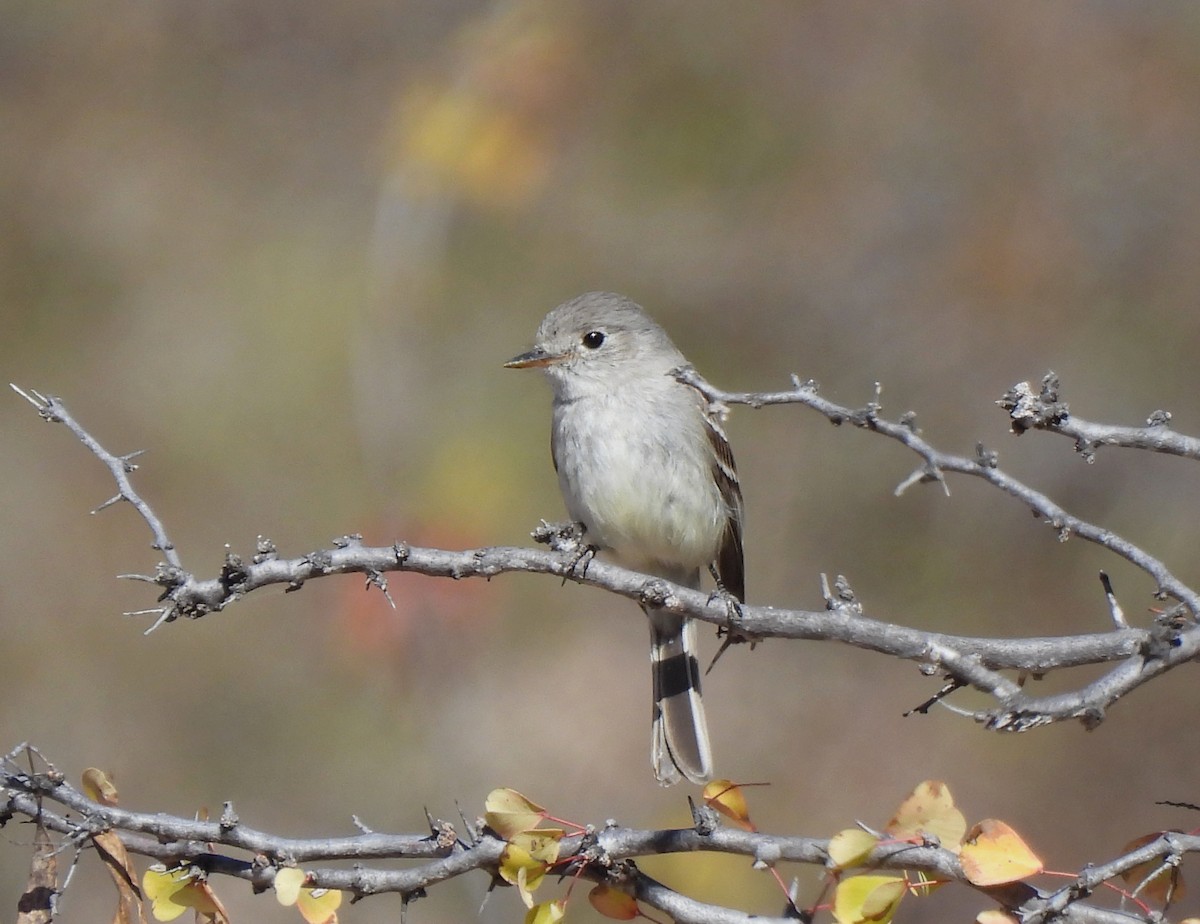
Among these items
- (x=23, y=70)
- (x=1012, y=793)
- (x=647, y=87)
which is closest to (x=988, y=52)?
(x=647, y=87)

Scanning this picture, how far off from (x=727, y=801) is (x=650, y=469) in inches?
84.8

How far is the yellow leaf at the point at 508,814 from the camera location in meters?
2.47

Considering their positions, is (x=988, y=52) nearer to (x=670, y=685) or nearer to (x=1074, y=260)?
(x=1074, y=260)

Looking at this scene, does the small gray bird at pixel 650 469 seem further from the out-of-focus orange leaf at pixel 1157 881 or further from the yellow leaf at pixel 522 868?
the out-of-focus orange leaf at pixel 1157 881

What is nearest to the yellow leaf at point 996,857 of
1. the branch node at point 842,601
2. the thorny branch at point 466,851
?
the thorny branch at point 466,851

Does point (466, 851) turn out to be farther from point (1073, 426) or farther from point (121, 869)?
point (1073, 426)

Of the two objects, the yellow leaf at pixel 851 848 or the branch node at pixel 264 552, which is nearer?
the yellow leaf at pixel 851 848

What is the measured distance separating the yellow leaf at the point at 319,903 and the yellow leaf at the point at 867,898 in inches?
37.0

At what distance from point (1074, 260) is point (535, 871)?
272 inches

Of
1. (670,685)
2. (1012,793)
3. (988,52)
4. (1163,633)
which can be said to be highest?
(988,52)

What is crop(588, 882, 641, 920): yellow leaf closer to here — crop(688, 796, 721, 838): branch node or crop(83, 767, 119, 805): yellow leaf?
crop(688, 796, 721, 838): branch node

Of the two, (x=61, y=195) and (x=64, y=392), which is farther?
(x=61, y=195)

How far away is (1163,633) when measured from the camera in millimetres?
A: 2197

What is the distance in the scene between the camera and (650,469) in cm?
465
